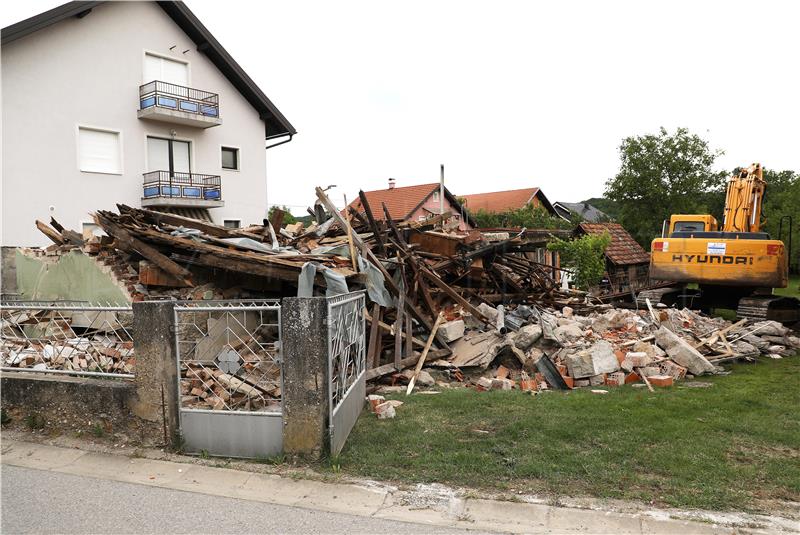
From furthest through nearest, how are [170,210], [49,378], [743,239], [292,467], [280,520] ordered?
[170,210] → [743,239] → [49,378] → [292,467] → [280,520]

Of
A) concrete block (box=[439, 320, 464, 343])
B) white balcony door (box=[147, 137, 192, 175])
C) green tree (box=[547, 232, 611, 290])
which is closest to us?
concrete block (box=[439, 320, 464, 343])

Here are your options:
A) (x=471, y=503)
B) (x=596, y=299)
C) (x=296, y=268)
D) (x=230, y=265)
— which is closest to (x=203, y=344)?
(x=230, y=265)

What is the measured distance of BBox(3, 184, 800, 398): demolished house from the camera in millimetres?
8438

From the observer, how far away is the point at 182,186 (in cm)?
2105

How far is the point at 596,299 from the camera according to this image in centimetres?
1605

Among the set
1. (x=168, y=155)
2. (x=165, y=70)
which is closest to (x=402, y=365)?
(x=168, y=155)

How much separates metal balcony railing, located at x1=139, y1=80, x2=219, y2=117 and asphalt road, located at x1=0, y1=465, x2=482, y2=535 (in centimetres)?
1831

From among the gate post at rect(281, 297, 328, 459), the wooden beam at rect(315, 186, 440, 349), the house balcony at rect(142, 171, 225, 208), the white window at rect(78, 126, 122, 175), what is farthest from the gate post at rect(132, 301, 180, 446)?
the white window at rect(78, 126, 122, 175)

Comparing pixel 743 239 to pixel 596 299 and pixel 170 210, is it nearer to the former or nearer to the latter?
pixel 596 299

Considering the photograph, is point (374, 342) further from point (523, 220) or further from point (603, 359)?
point (523, 220)

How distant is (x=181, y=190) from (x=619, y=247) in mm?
21511

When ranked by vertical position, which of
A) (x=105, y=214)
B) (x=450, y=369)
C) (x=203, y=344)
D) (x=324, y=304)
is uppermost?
(x=105, y=214)

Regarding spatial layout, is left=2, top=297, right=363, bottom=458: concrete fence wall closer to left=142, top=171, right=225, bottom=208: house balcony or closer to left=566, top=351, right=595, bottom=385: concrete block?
left=566, top=351, right=595, bottom=385: concrete block

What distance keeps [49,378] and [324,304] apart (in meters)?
3.53
